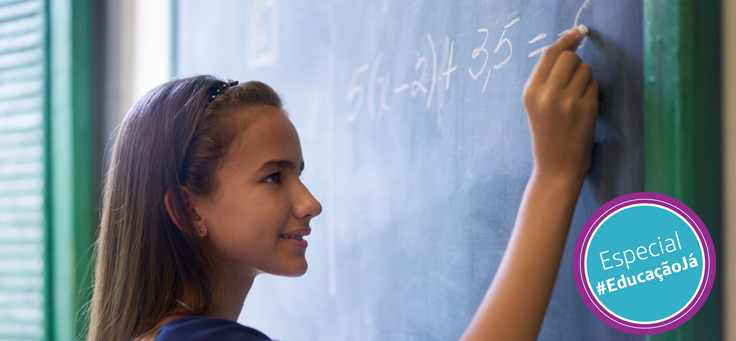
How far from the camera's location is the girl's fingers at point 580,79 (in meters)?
0.55

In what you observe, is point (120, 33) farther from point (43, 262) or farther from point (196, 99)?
point (196, 99)

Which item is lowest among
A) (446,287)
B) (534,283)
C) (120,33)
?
(446,287)

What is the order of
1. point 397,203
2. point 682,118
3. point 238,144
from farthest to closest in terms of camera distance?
1. point 397,203
2. point 238,144
3. point 682,118

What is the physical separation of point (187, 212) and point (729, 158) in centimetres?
66

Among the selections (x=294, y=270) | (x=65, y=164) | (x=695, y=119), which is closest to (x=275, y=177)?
(x=294, y=270)

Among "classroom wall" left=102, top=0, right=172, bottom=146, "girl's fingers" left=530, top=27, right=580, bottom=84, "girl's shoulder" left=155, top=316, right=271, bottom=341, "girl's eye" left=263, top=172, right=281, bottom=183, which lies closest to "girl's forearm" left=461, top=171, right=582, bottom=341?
"girl's fingers" left=530, top=27, right=580, bottom=84

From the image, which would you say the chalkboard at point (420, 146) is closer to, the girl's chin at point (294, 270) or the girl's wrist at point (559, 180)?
the girl's wrist at point (559, 180)

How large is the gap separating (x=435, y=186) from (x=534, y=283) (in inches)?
12.2

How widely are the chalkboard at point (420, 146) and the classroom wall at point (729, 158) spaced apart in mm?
69

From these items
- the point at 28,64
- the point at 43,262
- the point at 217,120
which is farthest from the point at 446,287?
the point at 28,64

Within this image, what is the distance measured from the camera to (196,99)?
0.79 m

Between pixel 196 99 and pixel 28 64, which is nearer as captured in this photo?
pixel 196 99

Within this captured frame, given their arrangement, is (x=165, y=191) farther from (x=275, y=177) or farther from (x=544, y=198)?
(x=544, y=198)

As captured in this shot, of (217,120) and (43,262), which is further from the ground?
(217,120)
